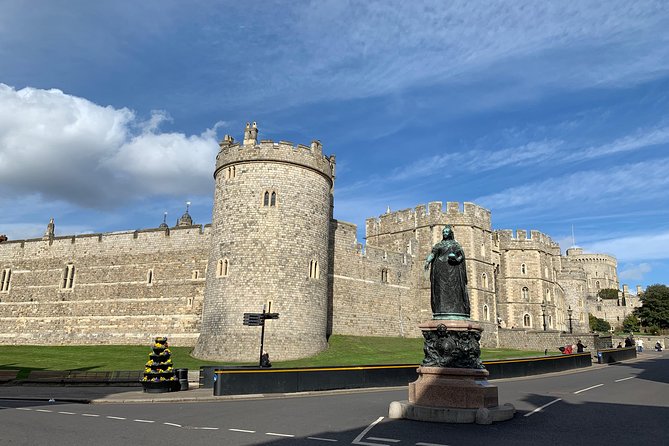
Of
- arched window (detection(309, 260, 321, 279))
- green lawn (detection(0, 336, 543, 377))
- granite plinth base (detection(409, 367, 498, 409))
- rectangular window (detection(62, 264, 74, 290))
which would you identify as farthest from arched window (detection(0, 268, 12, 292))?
granite plinth base (detection(409, 367, 498, 409))

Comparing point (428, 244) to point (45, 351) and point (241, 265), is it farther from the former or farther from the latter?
point (45, 351)

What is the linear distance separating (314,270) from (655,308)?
211ft

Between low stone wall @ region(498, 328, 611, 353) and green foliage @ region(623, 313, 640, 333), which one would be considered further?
green foliage @ region(623, 313, 640, 333)

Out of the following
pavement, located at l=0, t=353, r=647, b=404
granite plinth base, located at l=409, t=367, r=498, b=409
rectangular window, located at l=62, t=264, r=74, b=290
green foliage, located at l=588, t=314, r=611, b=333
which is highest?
rectangular window, located at l=62, t=264, r=74, b=290

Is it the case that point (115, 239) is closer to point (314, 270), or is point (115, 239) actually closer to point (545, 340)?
point (314, 270)

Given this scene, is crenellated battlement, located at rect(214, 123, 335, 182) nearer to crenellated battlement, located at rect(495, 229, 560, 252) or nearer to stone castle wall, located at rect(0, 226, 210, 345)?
stone castle wall, located at rect(0, 226, 210, 345)

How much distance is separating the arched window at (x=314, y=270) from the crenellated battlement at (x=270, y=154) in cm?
546

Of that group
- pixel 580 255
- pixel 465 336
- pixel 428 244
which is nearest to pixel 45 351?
pixel 428 244

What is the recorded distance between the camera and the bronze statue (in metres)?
10.9

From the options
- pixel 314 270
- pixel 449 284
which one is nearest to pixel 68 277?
pixel 314 270

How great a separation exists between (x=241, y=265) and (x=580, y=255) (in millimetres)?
115917

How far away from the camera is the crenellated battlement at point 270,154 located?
93.5ft

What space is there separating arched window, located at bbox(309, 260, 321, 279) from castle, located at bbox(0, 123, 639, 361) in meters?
0.06

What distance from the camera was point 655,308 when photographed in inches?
2830
